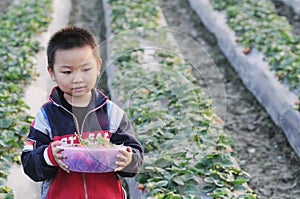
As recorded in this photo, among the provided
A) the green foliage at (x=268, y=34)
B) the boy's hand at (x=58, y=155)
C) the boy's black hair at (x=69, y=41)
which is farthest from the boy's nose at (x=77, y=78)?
the green foliage at (x=268, y=34)

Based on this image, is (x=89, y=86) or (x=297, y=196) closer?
(x=89, y=86)

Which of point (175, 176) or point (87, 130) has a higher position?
point (87, 130)

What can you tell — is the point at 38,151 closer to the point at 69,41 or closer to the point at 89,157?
the point at 89,157

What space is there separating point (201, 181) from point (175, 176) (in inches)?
6.7

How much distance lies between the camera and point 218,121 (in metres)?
4.36

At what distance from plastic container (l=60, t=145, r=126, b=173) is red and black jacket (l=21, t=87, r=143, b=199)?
136mm

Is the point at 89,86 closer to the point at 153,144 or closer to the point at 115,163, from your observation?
the point at 115,163

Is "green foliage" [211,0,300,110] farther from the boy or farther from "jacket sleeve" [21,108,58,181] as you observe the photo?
"jacket sleeve" [21,108,58,181]

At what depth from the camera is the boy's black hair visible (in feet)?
7.68

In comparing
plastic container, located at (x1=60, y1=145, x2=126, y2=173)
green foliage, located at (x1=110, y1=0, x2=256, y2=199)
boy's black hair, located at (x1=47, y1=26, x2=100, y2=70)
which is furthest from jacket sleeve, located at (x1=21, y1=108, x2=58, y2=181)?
green foliage, located at (x1=110, y1=0, x2=256, y2=199)

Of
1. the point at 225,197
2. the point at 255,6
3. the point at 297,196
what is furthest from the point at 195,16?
the point at 225,197

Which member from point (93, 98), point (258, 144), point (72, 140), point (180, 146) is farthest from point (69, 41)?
point (258, 144)

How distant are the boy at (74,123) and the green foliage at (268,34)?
2728 mm

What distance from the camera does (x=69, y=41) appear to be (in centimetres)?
235
